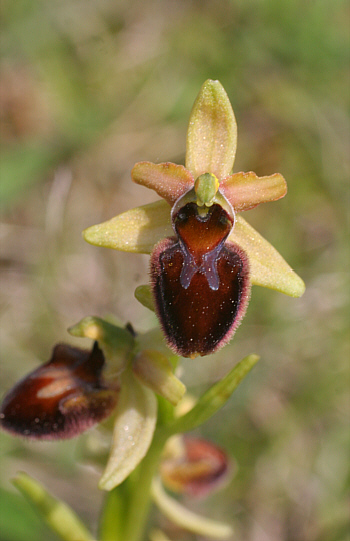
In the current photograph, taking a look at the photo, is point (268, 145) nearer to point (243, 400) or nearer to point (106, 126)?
point (106, 126)

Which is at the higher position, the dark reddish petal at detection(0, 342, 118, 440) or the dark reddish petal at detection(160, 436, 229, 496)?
the dark reddish petal at detection(0, 342, 118, 440)

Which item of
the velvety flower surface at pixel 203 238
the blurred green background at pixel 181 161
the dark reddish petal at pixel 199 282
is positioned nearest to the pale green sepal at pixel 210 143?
the velvety flower surface at pixel 203 238

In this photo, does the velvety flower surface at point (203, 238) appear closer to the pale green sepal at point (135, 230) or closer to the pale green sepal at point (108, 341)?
the pale green sepal at point (135, 230)

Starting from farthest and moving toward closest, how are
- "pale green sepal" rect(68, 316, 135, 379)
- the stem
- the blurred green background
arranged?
the blurred green background < the stem < "pale green sepal" rect(68, 316, 135, 379)

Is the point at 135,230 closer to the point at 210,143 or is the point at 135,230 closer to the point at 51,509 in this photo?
the point at 210,143

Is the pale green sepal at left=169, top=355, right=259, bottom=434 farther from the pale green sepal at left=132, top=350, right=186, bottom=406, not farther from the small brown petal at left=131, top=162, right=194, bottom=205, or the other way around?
the small brown petal at left=131, top=162, right=194, bottom=205

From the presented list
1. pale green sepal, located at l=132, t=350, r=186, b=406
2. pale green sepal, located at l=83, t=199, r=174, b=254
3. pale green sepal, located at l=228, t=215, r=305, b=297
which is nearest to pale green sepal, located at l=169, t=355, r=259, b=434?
pale green sepal, located at l=132, t=350, r=186, b=406

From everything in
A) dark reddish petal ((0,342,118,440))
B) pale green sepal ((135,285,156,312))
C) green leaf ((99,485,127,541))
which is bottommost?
green leaf ((99,485,127,541))
